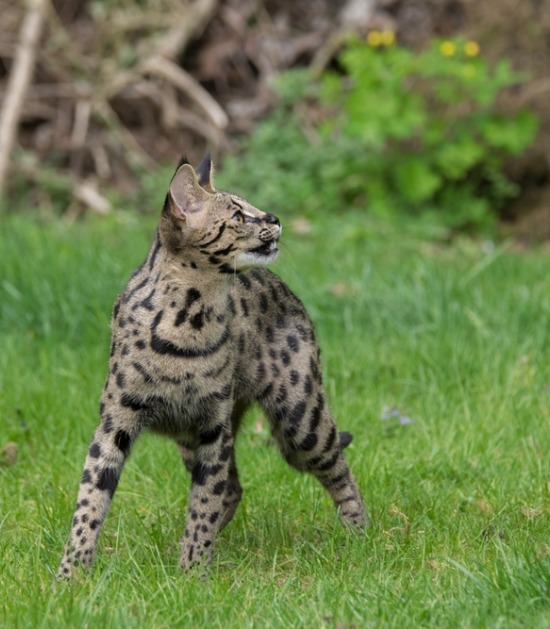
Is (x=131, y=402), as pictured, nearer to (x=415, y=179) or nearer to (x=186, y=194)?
(x=186, y=194)

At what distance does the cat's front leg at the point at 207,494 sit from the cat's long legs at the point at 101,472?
26cm

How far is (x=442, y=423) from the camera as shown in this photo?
595 cm

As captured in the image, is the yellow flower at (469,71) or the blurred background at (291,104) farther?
the blurred background at (291,104)

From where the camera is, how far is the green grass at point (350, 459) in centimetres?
388

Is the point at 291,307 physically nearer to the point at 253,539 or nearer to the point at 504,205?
the point at 253,539

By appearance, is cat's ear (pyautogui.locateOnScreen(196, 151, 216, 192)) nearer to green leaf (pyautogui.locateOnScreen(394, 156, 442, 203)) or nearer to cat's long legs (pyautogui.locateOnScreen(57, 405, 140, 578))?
cat's long legs (pyautogui.locateOnScreen(57, 405, 140, 578))

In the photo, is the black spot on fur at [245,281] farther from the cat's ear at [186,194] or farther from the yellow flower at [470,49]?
the yellow flower at [470,49]

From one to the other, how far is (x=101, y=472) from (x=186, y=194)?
101 cm

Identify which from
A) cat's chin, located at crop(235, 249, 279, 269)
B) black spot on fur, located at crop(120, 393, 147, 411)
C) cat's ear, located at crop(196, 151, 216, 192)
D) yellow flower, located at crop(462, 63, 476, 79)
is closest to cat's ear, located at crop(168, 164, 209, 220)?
cat's ear, located at crop(196, 151, 216, 192)

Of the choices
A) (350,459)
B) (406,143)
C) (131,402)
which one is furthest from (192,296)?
(406,143)

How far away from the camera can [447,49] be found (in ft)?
32.8

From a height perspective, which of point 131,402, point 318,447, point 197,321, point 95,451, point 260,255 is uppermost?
point 260,255

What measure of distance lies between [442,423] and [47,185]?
6.29 meters

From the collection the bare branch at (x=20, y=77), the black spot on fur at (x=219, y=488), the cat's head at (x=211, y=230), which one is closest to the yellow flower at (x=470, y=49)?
the bare branch at (x=20, y=77)
